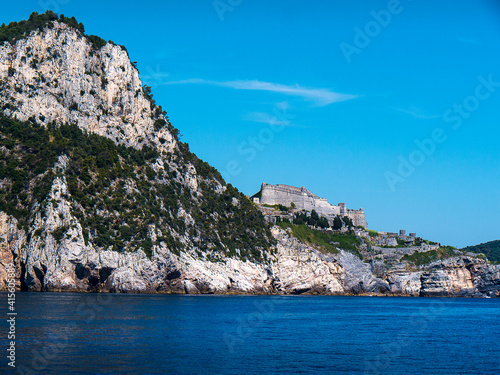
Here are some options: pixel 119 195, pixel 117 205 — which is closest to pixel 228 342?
pixel 117 205

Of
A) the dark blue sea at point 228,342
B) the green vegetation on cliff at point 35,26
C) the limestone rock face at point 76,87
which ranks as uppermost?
the green vegetation on cliff at point 35,26

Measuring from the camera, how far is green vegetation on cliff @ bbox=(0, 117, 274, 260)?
288ft

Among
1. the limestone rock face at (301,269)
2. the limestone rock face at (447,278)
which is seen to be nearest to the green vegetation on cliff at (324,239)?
the limestone rock face at (301,269)

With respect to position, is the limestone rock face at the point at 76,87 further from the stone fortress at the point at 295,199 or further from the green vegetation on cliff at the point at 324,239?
the stone fortress at the point at 295,199

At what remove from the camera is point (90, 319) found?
50000mm

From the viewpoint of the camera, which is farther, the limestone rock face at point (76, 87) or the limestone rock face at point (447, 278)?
the limestone rock face at point (447, 278)

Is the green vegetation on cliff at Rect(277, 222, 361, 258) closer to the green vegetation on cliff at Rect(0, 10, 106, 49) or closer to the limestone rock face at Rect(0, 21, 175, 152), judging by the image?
the limestone rock face at Rect(0, 21, 175, 152)

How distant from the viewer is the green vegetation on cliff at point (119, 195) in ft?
288

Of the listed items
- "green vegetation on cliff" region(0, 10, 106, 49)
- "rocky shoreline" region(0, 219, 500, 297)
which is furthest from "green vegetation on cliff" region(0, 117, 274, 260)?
"green vegetation on cliff" region(0, 10, 106, 49)

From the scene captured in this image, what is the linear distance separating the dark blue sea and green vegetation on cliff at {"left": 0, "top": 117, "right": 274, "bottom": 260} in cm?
2335

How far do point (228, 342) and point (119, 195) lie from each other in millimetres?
56473

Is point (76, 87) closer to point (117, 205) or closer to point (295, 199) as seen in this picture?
point (117, 205)

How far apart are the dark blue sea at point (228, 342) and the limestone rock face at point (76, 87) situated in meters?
47.3

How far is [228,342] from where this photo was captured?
4225cm
